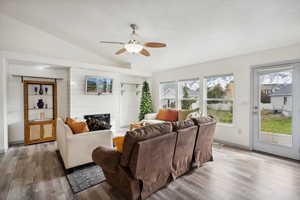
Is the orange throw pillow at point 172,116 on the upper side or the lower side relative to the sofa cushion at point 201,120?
lower

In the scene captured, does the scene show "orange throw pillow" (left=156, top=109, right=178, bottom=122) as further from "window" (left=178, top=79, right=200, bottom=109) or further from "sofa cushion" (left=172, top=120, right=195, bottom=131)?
"sofa cushion" (left=172, top=120, right=195, bottom=131)

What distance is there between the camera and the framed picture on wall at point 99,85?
16.0 feet

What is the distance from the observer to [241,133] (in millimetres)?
3916

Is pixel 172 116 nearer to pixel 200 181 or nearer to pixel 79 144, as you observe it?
pixel 200 181

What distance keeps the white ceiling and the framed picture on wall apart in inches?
47.7

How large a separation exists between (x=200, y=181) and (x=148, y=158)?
3.68ft

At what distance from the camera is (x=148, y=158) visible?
71.5 inches

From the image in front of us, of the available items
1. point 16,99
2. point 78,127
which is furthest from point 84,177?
point 16,99

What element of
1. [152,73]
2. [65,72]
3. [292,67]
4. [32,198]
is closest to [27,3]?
[65,72]

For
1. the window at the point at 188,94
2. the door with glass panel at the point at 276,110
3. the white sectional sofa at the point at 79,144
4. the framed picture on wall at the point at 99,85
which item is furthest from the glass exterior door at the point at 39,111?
the door with glass panel at the point at 276,110

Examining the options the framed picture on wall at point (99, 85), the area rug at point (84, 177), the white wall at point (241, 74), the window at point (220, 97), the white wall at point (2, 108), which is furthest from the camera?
the framed picture on wall at point (99, 85)

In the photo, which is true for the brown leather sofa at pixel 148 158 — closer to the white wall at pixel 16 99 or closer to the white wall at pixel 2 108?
the white wall at pixel 2 108

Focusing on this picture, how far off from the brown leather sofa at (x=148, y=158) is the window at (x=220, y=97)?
241 cm

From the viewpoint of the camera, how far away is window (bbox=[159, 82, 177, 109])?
5.98 meters
